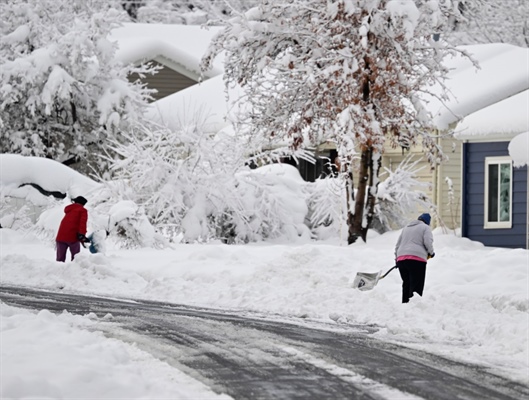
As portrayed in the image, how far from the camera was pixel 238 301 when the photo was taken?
16641mm

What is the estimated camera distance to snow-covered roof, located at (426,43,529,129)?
2938 cm

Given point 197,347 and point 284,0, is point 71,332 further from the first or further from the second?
point 284,0

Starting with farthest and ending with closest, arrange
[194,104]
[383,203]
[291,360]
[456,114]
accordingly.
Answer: [194,104], [383,203], [456,114], [291,360]

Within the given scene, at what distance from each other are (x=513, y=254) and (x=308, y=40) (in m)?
7.82

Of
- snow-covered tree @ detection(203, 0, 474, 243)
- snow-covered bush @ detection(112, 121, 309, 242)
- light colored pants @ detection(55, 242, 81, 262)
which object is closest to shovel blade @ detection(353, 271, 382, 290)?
light colored pants @ detection(55, 242, 81, 262)

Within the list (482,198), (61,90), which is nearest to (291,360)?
(482,198)

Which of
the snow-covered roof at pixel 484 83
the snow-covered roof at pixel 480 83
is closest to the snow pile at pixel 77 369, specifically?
the snow-covered roof at pixel 480 83

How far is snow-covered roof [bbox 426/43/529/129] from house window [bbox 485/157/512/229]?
1509 mm

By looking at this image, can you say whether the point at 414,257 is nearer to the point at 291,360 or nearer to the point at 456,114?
the point at 291,360

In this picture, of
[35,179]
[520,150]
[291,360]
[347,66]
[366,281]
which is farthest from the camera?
[35,179]

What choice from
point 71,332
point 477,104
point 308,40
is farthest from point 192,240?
point 71,332

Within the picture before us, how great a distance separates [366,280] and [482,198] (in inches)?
457

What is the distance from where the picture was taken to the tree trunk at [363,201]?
25953mm

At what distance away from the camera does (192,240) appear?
27281 millimetres
